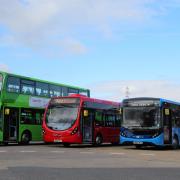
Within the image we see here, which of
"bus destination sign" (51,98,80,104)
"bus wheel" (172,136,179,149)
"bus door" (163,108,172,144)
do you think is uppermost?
"bus destination sign" (51,98,80,104)

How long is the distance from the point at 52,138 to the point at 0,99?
3.66m

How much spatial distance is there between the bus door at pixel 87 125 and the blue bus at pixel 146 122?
265 cm

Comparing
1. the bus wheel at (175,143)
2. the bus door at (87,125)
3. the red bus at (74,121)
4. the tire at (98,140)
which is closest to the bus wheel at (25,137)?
the red bus at (74,121)

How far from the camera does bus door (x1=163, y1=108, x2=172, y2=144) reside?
86.6 ft

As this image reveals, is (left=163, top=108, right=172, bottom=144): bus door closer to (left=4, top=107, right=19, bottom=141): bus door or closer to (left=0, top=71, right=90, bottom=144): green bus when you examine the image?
(left=0, top=71, right=90, bottom=144): green bus

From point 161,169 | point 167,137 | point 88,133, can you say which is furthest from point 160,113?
point 161,169

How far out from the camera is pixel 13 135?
28.8 m

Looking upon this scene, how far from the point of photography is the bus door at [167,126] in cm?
2641

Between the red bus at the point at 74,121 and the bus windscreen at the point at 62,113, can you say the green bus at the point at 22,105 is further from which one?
the bus windscreen at the point at 62,113

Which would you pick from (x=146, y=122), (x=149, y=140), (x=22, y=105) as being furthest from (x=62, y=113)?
(x=149, y=140)

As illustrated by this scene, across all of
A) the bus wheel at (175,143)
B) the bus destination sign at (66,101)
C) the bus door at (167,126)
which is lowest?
the bus wheel at (175,143)

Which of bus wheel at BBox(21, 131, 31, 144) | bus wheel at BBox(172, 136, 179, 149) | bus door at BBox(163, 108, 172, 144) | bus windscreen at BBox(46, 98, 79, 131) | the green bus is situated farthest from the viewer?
bus wheel at BBox(21, 131, 31, 144)

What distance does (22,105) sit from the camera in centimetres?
2938

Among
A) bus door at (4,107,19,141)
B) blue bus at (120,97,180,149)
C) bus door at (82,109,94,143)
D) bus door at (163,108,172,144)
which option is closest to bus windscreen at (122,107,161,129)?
blue bus at (120,97,180,149)
